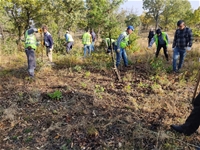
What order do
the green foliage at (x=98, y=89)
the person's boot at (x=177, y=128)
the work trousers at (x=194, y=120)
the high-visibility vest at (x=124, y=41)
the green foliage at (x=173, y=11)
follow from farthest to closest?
1. the green foliage at (x=173, y=11)
2. the high-visibility vest at (x=124, y=41)
3. the green foliage at (x=98, y=89)
4. the person's boot at (x=177, y=128)
5. the work trousers at (x=194, y=120)

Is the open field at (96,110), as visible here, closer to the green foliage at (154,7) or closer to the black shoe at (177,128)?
the black shoe at (177,128)

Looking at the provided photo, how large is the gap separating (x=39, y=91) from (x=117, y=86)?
216 centimetres

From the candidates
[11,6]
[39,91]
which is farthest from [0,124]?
[11,6]

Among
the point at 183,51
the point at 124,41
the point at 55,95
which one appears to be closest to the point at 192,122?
the point at 55,95

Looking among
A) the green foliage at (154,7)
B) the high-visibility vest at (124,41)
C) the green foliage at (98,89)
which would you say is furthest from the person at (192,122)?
the green foliage at (154,7)

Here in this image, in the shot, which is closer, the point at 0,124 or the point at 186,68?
the point at 0,124

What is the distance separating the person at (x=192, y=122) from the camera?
9.10ft

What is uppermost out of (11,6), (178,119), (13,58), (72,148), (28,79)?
(11,6)

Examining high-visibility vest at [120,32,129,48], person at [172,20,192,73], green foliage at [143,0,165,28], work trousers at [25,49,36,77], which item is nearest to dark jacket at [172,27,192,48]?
person at [172,20,192,73]

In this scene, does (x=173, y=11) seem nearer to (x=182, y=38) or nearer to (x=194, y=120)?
(x=182, y=38)

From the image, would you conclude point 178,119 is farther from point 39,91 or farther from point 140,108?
point 39,91

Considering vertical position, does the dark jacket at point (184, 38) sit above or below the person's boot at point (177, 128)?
above

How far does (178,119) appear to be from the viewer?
3.59 meters

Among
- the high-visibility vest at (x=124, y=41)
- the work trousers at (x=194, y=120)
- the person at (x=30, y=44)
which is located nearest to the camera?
the work trousers at (x=194, y=120)
